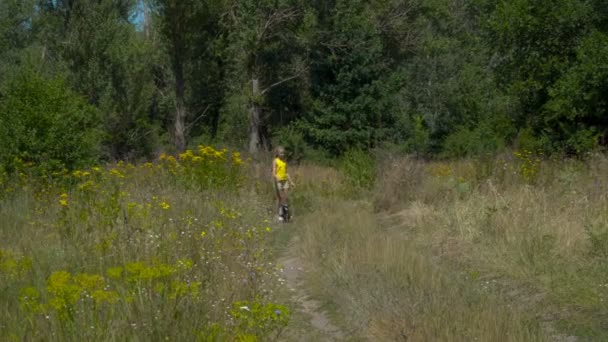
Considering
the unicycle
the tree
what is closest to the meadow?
the unicycle

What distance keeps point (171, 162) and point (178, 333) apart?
8928mm

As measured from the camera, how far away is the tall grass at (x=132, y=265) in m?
4.67

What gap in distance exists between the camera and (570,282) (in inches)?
274

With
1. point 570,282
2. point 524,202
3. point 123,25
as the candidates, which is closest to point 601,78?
point 524,202

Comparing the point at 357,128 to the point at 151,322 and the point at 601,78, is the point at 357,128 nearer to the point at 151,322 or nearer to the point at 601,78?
the point at 601,78

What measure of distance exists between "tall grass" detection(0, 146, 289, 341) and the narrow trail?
0.32m

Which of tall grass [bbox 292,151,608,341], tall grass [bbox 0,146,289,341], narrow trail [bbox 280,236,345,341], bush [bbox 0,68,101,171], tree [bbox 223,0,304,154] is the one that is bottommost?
narrow trail [bbox 280,236,345,341]

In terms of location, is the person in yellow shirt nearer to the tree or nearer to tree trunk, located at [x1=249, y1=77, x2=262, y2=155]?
the tree

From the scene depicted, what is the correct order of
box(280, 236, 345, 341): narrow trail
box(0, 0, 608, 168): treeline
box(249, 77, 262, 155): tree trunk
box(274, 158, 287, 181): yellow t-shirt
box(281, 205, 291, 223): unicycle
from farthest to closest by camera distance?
box(249, 77, 262, 155): tree trunk → box(0, 0, 608, 168): treeline → box(274, 158, 287, 181): yellow t-shirt → box(281, 205, 291, 223): unicycle → box(280, 236, 345, 341): narrow trail

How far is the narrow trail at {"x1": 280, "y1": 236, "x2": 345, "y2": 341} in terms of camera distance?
6383 mm

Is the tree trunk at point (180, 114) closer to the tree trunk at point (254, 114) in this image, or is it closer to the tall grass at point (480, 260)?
the tree trunk at point (254, 114)

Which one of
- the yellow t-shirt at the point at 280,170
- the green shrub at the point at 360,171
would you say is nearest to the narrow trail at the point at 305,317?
Result: the yellow t-shirt at the point at 280,170

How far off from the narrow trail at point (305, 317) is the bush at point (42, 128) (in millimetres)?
6992

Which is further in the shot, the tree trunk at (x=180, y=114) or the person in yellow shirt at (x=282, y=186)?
the tree trunk at (x=180, y=114)
